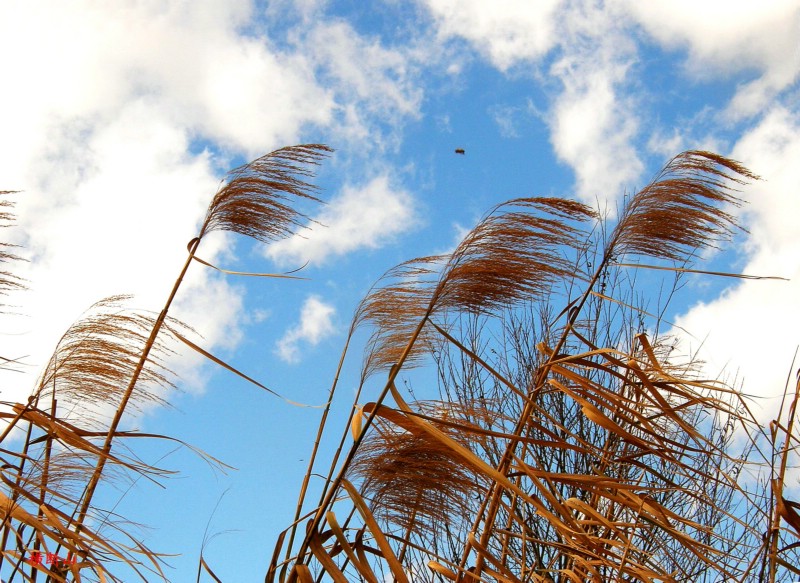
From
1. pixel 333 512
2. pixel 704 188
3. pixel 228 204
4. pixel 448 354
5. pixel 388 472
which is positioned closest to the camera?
pixel 333 512

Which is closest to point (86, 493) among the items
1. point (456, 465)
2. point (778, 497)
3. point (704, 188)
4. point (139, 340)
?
point (139, 340)

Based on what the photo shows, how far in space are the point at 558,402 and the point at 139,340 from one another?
16.0 ft

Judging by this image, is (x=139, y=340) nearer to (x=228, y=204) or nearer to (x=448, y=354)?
(x=228, y=204)

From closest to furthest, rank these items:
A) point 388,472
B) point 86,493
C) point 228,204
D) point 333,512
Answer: point 333,512 → point 388,472 → point 86,493 → point 228,204

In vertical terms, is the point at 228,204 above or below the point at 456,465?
above

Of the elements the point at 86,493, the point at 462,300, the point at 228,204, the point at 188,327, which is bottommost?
the point at 86,493

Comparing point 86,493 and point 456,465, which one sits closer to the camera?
point 456,465

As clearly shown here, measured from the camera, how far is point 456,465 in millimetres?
1745

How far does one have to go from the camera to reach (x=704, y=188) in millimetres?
2242

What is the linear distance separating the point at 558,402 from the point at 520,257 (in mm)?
5045

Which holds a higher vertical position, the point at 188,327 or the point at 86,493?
the point at 188,327

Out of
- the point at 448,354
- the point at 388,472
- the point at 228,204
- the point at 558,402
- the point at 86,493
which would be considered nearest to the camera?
the point at 388,472

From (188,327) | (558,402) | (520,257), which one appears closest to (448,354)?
(558,402)

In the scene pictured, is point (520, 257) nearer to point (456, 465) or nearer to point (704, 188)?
point (456, 465)
